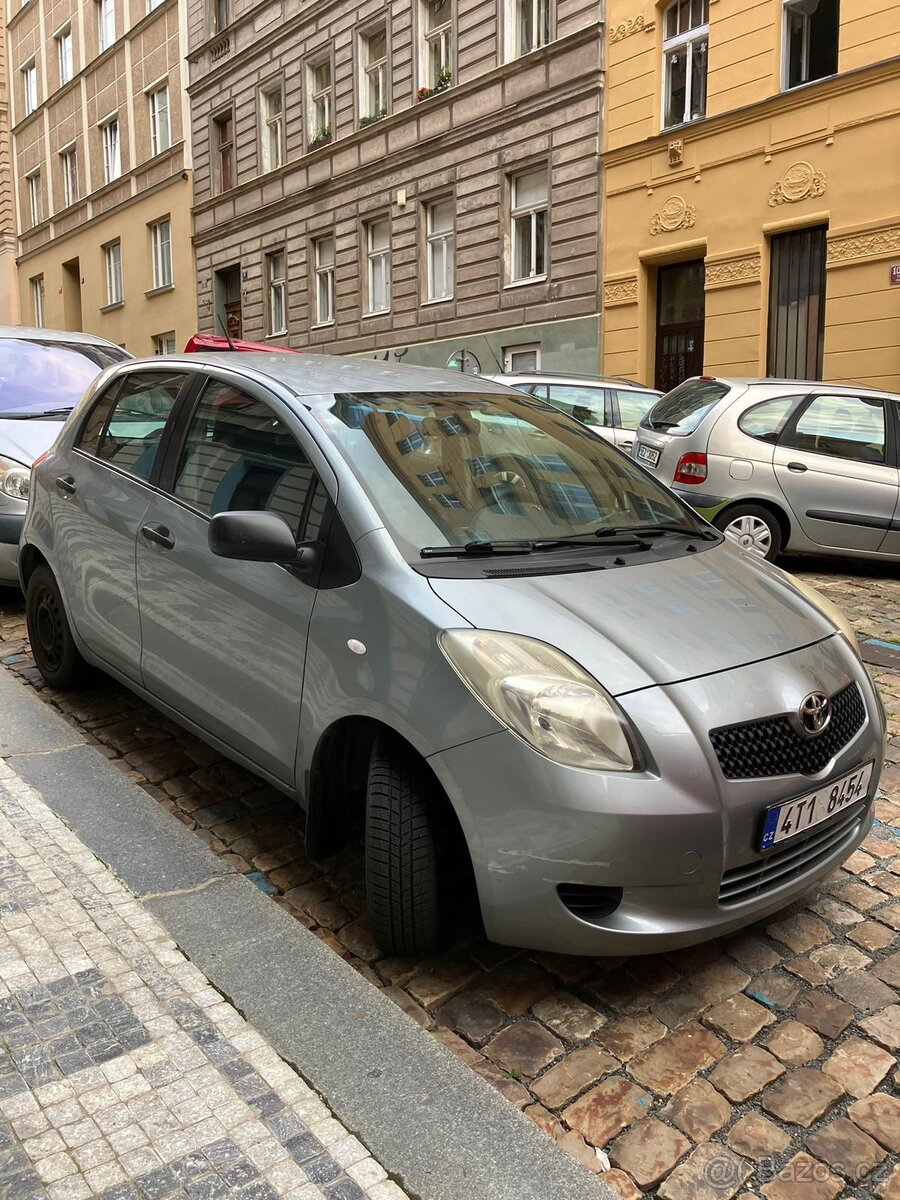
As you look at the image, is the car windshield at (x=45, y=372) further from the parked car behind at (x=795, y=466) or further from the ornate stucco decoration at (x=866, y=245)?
the ornate stucco decoration at (x=866, y=245)

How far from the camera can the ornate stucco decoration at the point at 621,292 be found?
653 inches

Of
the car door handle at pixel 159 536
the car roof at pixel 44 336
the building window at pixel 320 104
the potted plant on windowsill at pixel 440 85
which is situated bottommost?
the car door handle at pixel 159 536

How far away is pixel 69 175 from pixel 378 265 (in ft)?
61.3

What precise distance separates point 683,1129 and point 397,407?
2239 mm

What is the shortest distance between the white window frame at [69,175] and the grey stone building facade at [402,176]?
9112 mm

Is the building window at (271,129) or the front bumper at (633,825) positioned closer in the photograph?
the front bumper at (633,825)

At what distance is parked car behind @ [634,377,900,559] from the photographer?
8.05m

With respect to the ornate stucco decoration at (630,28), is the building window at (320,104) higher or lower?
higher

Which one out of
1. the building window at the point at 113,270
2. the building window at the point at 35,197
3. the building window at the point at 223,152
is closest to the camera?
the building window at the point at 223,152

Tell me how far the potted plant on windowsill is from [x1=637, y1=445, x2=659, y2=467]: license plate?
13.4 m

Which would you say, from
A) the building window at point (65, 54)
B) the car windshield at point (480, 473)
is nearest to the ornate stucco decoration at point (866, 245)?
the car windshield at point (480, 473)

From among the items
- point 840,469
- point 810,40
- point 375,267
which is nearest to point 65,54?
point 375,267

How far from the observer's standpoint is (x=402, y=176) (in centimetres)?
2078

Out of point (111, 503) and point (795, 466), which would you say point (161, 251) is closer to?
point (795, 466)
